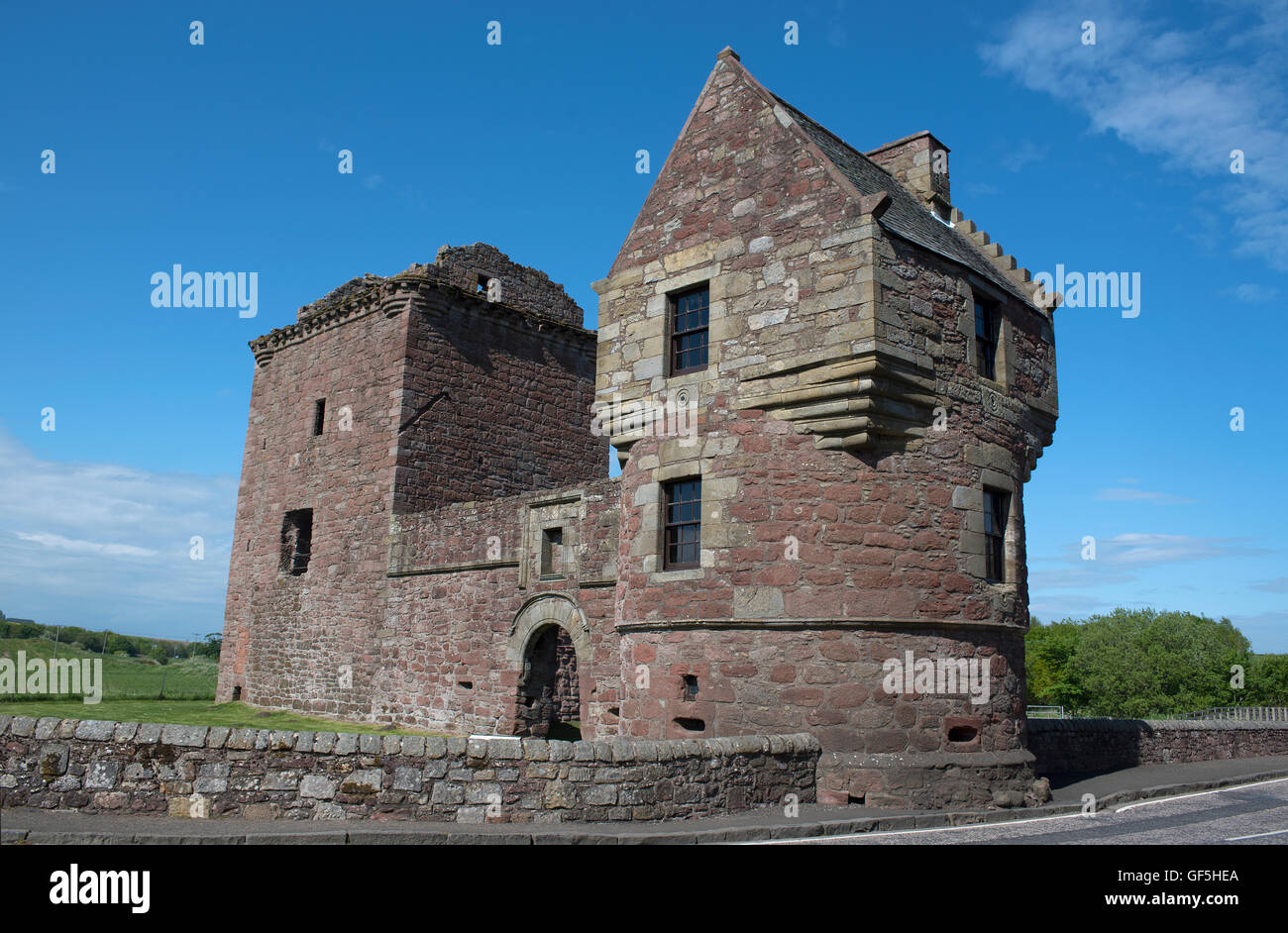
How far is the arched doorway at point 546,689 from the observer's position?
61.1ft

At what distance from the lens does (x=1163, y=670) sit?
60.0 m

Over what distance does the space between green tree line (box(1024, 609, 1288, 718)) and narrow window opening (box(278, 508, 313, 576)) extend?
2034 inches

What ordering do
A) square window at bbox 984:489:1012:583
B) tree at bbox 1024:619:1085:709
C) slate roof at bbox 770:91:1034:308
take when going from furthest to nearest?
tree at bbox 1024:619:1085:709 → square window at bbox 984:489:1012:583 → slate roof at bbox 770:91:1034:308

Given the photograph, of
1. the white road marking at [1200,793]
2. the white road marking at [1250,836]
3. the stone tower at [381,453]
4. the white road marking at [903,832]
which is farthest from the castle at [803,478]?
the stone tower at [381,453]

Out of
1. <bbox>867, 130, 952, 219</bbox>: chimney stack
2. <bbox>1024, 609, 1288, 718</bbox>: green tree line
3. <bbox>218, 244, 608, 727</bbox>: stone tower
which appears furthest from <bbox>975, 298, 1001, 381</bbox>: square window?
<bbox>1024, 609, 1288, 718</bbox>: green tree line

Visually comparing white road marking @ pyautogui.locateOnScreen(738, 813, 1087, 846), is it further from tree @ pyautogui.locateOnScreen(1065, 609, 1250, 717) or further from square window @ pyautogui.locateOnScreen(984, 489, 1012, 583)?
tree @ pyautogui.locateOnScreen(1065, 609, 1250, 717)

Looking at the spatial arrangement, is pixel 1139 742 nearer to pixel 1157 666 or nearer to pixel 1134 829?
pixel 1134 829

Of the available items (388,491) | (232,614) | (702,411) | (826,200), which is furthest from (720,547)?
(232,614)

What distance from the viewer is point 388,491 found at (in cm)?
2292

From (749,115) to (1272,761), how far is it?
1849 cm

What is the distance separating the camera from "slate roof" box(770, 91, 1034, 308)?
41.8 ft

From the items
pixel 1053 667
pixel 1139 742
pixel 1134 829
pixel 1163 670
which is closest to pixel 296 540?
pixel 1139 742

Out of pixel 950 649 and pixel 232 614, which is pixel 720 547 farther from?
pixel 232 614

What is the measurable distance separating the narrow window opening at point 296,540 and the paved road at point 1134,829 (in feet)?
66.7
